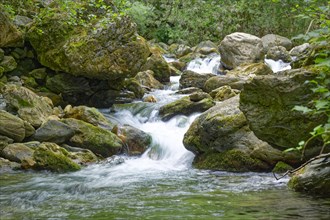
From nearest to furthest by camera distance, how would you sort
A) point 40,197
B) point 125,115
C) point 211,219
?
point 211,219
point 40,197
point 125,115

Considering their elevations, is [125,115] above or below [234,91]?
below

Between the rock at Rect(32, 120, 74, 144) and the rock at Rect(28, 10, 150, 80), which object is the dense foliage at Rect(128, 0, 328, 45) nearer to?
the rock at Rect(28, 10, 150, 80)

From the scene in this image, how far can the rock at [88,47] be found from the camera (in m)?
13.7

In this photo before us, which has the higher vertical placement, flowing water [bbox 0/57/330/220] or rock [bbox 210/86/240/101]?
rock [bbox 210/86/240/101]

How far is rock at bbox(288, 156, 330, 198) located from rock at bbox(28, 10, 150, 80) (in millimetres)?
8811

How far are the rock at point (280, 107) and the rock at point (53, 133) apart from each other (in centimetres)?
452

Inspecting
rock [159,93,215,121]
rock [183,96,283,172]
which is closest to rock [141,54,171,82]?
rock [159,93,215,121]

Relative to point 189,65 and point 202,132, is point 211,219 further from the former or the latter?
point 189,65

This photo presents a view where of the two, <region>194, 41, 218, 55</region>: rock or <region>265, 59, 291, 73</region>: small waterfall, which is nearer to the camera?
<region>265, 59, 291, 73</region>: small waterfall

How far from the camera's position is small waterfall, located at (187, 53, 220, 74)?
20781mm

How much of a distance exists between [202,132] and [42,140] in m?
3.88

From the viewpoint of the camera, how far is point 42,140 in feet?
35.0

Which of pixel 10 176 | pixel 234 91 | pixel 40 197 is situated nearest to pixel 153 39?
pixel 234 91

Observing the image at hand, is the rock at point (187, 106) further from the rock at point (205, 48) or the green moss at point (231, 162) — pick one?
the rock at point (205, 48)
